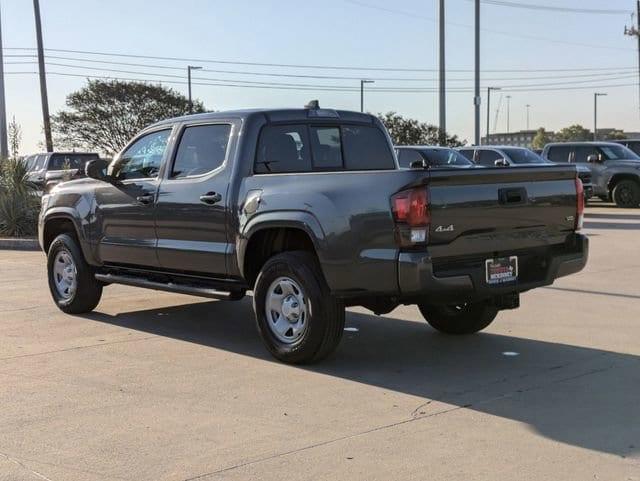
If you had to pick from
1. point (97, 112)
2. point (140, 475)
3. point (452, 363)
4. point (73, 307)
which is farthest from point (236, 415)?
point (97, 112)

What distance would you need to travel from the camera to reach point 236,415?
4.80 meters

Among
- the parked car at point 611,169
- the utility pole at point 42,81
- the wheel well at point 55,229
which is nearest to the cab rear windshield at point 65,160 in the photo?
the utility pole at point 42,81

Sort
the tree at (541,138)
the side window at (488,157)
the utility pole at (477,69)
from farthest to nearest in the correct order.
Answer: the tree at (541,138), the utility pole at (477,69), the side window at (488,157)

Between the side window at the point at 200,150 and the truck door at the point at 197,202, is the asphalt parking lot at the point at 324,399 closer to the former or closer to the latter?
the truck door at the point at 197,202

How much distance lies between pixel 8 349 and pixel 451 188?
409 centimetres

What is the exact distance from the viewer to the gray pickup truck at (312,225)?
5289 millimetres

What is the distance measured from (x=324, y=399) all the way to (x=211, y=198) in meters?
2.18

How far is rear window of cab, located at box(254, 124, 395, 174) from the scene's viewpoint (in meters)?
6.56

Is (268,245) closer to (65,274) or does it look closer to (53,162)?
(65,274)

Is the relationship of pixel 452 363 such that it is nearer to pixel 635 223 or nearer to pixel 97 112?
pixel 635 223

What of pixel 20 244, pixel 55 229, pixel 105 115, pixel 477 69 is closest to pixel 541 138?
pixel 105 115

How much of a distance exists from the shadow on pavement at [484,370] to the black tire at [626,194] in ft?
57.8

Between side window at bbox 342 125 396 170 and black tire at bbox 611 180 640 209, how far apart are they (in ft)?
58.3

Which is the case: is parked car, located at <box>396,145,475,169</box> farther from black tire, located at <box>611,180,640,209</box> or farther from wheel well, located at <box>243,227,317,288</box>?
wheel well, located at <box>243,227,317,288</box>
